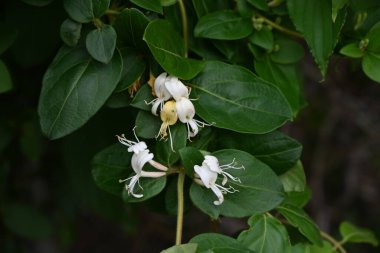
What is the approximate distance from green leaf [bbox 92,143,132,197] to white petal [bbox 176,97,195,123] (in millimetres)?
106

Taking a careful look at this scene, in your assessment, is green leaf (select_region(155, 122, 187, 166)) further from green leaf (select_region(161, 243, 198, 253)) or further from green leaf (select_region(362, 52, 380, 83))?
green leaf (select_region(362, 52, 380, 83))

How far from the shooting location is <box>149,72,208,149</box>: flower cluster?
0.73 m

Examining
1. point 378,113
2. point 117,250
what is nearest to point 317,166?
point 378,113

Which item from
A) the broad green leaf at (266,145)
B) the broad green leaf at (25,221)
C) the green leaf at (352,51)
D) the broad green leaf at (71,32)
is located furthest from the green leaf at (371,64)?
the broad green leaf at (25,221)

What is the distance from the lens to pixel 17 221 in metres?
1.42

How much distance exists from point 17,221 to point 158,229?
2.35ft

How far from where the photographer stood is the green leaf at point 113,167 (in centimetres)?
81

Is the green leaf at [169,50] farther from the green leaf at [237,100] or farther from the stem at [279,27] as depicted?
the stem at [279,27]

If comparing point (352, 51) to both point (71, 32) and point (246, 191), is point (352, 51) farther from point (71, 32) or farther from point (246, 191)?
point (71, 32)

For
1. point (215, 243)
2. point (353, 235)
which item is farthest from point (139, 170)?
point (353, 235)

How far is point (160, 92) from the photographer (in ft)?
2.43

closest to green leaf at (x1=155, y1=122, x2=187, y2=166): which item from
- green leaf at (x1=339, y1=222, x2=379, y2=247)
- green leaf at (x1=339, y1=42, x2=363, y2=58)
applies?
green leaf at (x1=339, y1=42, x2=363, y2=58)

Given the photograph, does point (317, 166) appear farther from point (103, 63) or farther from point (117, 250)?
point (103, 63)

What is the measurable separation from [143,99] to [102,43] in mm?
80
